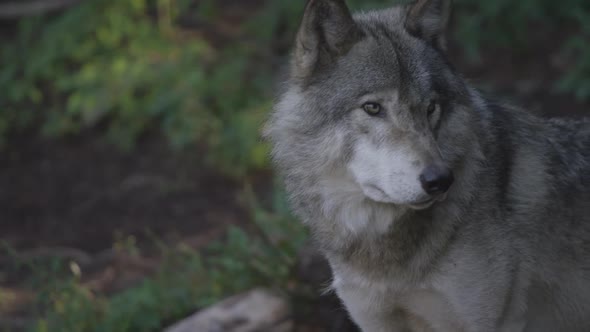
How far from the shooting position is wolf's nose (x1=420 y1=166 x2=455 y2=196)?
3012 millimetres

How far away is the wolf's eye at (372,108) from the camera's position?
3238mm

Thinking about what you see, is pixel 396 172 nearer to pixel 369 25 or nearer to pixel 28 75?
pixel 369 25

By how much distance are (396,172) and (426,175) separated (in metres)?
0.13

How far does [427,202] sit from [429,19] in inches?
36.2

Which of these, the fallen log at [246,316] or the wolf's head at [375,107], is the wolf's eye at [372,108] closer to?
the wolf's head at [375,107]

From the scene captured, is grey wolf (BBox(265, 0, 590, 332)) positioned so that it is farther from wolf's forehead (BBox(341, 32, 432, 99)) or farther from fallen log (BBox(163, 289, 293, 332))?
fallen log (BBox(163, 289, 293, 332))

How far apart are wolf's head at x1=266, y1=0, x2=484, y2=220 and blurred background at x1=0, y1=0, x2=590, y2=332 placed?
194 cm

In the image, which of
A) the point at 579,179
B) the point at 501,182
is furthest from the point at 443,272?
the point at 579,179

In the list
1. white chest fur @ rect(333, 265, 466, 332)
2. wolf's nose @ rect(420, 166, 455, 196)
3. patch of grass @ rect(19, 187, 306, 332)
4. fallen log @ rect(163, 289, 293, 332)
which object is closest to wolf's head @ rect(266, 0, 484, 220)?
wolf's nose @ rect(420, 166, 455, 196)

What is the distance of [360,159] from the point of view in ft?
10.6

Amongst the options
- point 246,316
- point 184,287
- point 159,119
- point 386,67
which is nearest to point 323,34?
point 386,67

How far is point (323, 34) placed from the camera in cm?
335

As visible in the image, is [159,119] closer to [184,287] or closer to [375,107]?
[184,287]

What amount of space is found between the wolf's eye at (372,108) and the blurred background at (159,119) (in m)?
2.16
